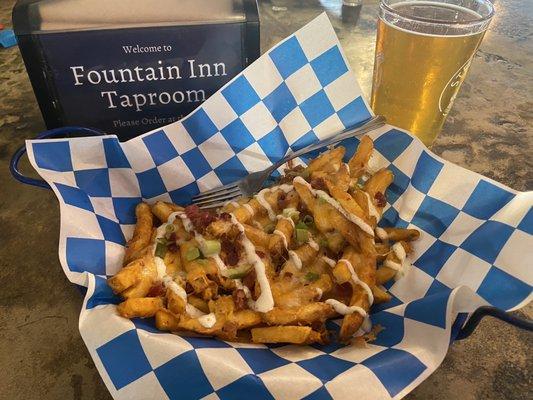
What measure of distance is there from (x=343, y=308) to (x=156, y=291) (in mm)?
408

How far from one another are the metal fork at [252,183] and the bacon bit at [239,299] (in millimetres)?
369

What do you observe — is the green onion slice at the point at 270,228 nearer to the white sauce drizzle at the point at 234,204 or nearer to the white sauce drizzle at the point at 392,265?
the white sauce drizzle at the point at 234,204

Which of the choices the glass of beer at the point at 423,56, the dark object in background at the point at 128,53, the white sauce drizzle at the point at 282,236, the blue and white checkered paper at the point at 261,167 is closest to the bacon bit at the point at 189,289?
the blue and white checkered paper at the point at 261,167

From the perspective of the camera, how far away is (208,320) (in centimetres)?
94

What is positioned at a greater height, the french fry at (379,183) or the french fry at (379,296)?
the french fry at (379,183)

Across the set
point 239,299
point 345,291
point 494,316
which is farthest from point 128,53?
point 494,316

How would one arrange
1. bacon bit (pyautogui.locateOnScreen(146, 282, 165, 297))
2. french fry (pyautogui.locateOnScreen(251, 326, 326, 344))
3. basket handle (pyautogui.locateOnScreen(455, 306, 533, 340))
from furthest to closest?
bacon bit (pyautogui.locateOnScreen(146, 282, 165, 297)) → french fry (pyautogui.locateOnScreen(251, 326, 326, 344)) → basket handle (pyautogui.locateOnScreen(455, 306, 533, 340))

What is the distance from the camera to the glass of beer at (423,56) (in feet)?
4.47

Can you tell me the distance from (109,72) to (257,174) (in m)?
0.53

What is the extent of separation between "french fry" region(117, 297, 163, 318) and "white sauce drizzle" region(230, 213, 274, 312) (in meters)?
0.20

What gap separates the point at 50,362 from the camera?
3.44ft


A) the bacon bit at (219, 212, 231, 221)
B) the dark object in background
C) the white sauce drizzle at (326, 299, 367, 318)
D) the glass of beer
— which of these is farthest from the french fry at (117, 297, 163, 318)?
the glass of beer

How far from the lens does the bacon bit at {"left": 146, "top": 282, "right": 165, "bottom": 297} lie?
40.3 inches

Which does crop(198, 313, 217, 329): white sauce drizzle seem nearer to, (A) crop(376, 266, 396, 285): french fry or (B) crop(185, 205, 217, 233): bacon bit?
(B) crop(185, 205, 217, 233): bacon bit
